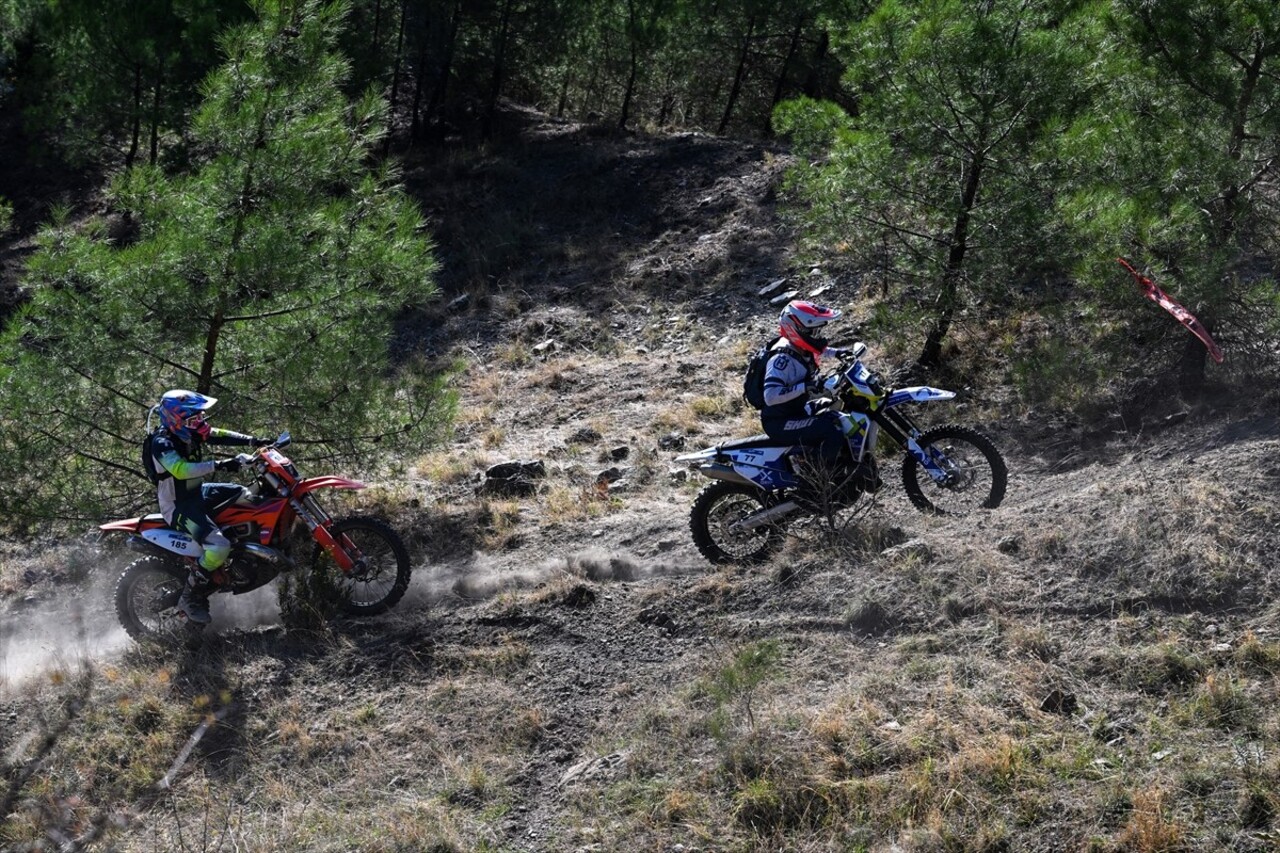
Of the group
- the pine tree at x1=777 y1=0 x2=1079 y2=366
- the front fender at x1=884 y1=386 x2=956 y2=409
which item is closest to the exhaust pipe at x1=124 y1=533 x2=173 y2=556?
the front fender at x1=884 y1=386 x2=956 y2=409

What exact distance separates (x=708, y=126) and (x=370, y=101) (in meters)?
15.8

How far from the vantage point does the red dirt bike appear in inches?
336

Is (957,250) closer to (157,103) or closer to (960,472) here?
(960,472)

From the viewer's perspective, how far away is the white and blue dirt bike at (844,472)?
842 centimetres

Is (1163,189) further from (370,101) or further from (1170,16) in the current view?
(370,101)

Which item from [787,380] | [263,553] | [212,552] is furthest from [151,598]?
[787,380]

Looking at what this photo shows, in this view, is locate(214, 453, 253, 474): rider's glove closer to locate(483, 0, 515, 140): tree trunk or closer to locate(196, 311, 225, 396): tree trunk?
locate(196, 311, 225, 396): tree trunk

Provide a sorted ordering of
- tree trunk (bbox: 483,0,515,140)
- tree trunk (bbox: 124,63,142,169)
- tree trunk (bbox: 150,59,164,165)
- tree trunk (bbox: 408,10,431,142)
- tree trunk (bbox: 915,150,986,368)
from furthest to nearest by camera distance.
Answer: tree trunk (bbox: 483,0,515,140), tree trunk (bbox: 408,10,431,142), tree trunk (bbox: 124,63,142,169), tree trunk (bbox: 150,59,164,165), tree trunk (bbox: 915,150,986,368)

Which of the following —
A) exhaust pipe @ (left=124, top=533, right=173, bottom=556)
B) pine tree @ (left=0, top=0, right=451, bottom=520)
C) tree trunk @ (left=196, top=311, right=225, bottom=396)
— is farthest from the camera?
tree trunk @ (left=196, top=311, right=225, bottom=396)

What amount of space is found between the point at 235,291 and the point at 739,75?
635 inches

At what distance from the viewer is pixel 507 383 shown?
15594 millimetres

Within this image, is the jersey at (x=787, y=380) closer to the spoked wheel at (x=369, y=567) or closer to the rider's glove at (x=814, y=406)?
the rider's glove at (x=814, y=406)

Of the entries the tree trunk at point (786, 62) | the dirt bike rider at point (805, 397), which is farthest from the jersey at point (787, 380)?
the tree trunk at point (786, 62)

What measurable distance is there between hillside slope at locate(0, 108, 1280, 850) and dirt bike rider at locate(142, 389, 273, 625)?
1.36 feet
